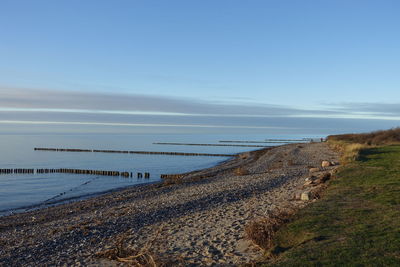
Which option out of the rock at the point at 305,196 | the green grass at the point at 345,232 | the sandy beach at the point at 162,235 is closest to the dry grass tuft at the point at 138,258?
the sandy beach at the point at 162,235

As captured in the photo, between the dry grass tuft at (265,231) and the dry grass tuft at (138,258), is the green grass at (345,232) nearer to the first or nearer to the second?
the dry grass tuft at (265,231)

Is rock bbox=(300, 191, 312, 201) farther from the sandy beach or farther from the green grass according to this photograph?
the green grass

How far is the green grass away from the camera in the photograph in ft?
22.0

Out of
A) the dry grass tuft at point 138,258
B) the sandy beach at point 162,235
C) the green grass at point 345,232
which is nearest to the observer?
the green grass at point 345,232

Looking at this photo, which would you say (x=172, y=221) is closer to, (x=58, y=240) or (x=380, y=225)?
(x=58, y=240)

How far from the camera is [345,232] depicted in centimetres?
830

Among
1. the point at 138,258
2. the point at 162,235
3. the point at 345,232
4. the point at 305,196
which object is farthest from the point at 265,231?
the point at 305,196

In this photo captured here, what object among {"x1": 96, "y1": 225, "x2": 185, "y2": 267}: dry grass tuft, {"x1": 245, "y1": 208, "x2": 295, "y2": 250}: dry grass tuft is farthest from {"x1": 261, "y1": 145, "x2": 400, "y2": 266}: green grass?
{"x1": 96, "y1": 225, "x2": 185, "y2": 267}: dry grass tuft

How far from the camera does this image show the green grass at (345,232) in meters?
6.69

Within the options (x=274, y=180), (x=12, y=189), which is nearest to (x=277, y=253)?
(x=274, y=180)

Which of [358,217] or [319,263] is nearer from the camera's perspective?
[319,263]

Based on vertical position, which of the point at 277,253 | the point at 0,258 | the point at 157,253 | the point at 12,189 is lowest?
the point at 12,189

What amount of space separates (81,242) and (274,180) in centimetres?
1365

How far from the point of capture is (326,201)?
12.0 metres
